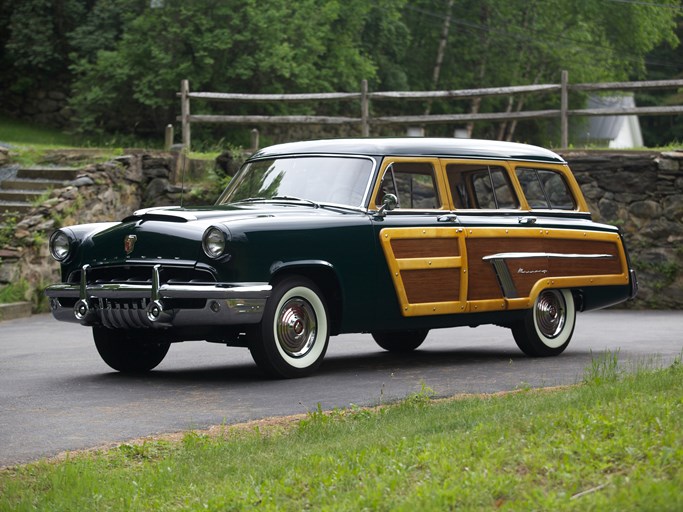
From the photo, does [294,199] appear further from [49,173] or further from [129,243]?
[49,173]

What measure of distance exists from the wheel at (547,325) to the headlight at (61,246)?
4127mm

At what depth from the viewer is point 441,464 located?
224 inches

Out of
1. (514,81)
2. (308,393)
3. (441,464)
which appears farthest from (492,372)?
(514,81)

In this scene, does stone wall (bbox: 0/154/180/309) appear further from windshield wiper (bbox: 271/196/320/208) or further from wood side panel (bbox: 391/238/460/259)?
wood side panel (bbox: 391/238/460/259)

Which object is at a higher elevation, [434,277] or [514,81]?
[514,81]

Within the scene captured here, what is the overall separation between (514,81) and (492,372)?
41.3 metres

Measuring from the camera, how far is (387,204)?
10273mm

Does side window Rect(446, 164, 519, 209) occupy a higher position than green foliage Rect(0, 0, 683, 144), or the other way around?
green foliage Rect(0, 0, 683, 144)

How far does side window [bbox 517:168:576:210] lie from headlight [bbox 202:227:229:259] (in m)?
3.79

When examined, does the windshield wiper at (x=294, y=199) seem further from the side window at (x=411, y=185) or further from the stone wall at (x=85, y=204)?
the stone wall at (x=85, y=204)

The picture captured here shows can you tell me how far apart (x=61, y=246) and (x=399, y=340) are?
12.4 feet

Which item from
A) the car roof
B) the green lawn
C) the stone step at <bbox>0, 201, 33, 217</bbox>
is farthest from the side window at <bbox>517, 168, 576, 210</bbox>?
the green lawn

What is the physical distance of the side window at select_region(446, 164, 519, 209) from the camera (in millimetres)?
11133

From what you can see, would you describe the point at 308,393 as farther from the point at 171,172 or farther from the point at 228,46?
the point at 228,46
